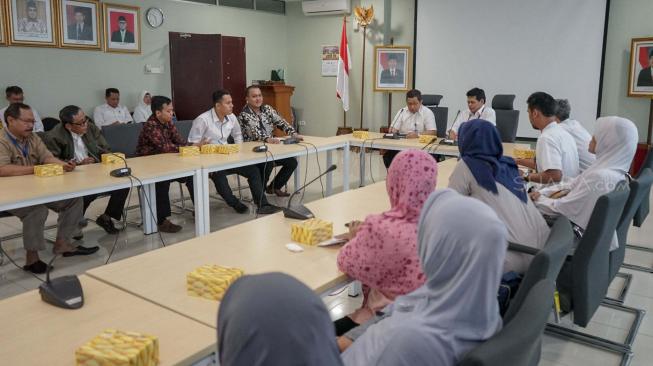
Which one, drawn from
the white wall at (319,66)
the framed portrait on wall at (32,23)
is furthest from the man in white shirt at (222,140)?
the white wall at (319,66)

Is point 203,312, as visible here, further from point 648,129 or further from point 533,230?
point 648,129

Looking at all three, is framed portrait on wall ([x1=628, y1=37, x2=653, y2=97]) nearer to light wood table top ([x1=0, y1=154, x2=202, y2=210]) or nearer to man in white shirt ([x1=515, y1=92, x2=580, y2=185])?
man in white shirt ([x1=515, y1=92, x2=580, y2=185])

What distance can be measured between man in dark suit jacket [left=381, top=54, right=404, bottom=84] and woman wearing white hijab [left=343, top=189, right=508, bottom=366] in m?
7.64

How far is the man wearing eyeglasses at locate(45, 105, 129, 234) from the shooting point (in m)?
3.96

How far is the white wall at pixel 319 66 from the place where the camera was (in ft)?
28.7

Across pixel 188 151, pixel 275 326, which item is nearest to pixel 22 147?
pixel 188 151

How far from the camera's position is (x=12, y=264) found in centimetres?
370

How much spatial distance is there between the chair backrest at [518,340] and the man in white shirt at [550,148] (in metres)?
2.38

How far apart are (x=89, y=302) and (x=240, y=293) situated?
1.09 m

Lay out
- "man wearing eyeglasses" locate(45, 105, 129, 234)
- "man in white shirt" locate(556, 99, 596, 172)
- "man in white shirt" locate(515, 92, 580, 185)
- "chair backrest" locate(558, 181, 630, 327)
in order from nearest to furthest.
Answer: "chair backrest" locate(558, 181, 630, 327) < "man in white shirt" locate(515, 92, 580, 185) < "man in white shirt" locate(556, 99, 596, 172) < "man wearing eyeglasses" locate(45, 105, 129, 234)

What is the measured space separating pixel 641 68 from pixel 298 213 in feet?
19.1

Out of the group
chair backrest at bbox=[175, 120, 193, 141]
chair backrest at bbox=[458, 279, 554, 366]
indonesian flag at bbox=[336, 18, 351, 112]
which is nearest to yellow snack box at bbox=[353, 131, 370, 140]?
chair backrest at bbox=[175, 120, 193, 141]

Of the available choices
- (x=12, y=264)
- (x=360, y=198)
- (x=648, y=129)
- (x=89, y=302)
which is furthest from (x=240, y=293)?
(x=648, y=129)

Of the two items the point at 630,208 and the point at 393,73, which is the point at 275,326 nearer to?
the point at 630,208
